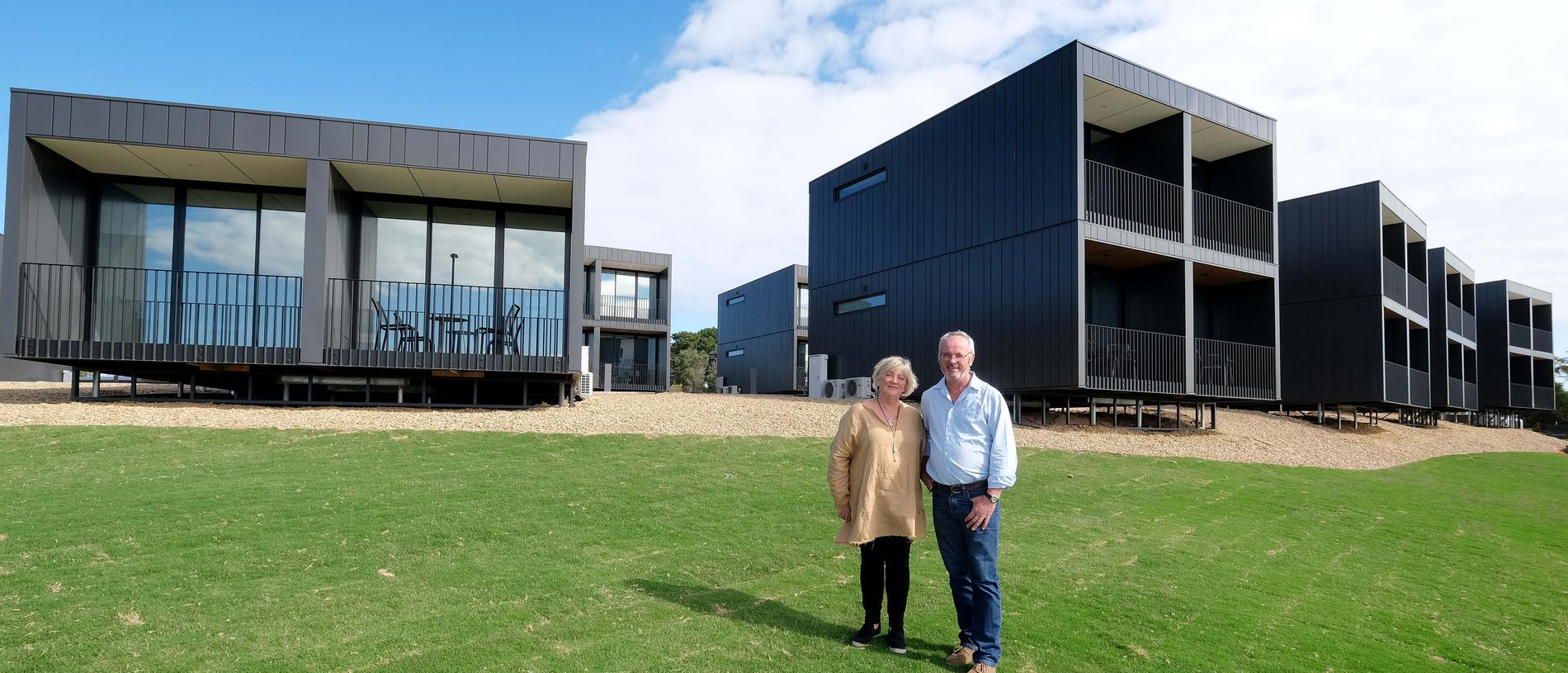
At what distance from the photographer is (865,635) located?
4375 mm

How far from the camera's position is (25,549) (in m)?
5.33

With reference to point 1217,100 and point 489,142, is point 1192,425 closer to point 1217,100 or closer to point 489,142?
point 1217,100

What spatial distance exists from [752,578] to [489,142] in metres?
9.56

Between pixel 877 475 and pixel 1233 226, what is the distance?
55.4 feet

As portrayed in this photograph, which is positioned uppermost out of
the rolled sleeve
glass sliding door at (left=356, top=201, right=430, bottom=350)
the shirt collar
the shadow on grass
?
glass sliding door at (left=356, top=201, right=430, bottom=350)

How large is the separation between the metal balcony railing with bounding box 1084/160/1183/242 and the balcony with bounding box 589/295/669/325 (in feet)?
71.7

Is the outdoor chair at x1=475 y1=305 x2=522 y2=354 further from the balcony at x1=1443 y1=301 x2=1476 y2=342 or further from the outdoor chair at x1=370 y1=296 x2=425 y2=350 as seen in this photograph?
the balcony at x1=1443 y1=301 x2=1476 y2=342

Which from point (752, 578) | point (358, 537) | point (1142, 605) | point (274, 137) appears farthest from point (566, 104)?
point (1142, 605)

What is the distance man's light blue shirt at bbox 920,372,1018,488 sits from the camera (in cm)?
411

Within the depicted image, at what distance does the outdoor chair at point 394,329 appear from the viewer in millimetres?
13648

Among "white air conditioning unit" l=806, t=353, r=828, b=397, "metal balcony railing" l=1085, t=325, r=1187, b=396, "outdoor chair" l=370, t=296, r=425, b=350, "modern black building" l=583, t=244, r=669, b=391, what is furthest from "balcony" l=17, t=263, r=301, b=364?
"modern black building" l=583, t=244, r=669, b=391

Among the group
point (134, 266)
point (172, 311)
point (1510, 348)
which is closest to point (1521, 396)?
point (1510, 348)

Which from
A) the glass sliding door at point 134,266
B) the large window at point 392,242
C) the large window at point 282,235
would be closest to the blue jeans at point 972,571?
the large window at point 392,242

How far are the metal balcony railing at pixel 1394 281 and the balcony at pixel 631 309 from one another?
944 inches
